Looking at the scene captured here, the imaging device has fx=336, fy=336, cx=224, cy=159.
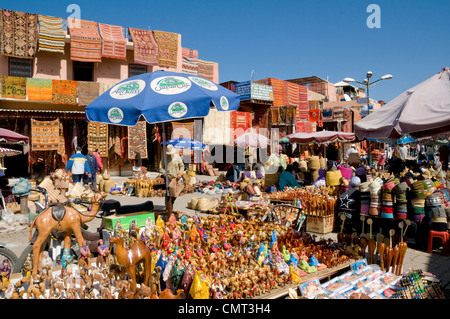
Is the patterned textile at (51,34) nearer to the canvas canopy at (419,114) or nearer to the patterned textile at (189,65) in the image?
the patterned textile at (189,65)

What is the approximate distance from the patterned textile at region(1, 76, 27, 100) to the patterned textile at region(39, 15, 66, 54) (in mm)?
1713

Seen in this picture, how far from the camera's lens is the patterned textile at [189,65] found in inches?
740

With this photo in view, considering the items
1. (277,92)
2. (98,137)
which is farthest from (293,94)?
(98,137)

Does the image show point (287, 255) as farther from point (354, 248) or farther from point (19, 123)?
point (19, 123)

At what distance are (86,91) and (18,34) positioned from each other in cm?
341

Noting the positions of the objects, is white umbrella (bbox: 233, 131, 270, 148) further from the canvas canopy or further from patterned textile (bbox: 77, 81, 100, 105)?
the canvas canopy

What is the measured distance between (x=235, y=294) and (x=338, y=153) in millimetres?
23500

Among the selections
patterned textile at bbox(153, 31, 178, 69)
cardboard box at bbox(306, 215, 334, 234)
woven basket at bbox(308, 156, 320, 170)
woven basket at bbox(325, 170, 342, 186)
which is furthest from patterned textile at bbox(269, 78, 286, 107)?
cardboard box at bbox(306, 215, 334, 234)

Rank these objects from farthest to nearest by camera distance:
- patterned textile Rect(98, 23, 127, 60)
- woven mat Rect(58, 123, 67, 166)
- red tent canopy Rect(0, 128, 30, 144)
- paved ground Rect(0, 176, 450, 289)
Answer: patterned textile Rect(98, 23, 127, 60) < woven mat Rect(58, 123, 67, 166) < red tent canopy Rect(0, 128, 30, 144) < paved ground Rect(0, 176, 450, 289)

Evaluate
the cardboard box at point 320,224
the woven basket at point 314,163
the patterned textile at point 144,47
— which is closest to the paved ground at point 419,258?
the cardboard box at point 320,224

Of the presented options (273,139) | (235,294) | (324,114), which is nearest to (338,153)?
(324,114)

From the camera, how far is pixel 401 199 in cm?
559

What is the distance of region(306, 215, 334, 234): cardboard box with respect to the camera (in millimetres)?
6582

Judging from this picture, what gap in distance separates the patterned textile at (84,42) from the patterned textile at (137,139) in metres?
3.47
